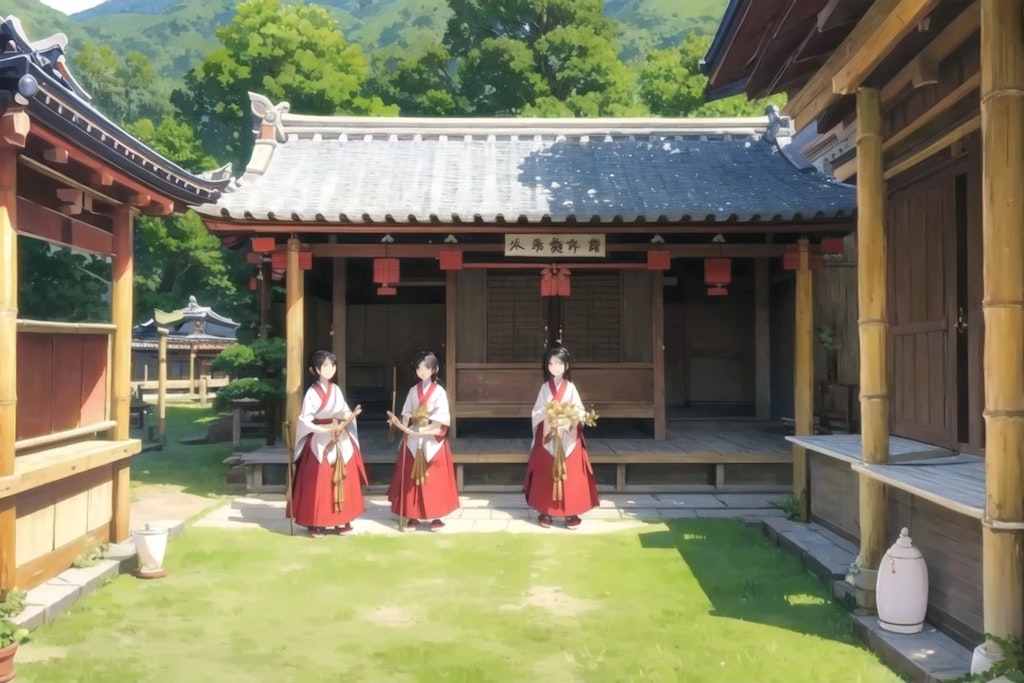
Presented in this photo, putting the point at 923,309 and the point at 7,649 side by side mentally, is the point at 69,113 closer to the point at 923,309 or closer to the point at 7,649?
the point at 7,649

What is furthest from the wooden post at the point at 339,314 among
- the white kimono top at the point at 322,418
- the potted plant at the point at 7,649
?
the potted plant at the point at 7,649

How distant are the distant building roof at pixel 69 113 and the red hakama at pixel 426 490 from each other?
3.48 m

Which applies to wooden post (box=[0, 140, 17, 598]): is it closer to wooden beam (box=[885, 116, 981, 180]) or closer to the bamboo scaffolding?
the bamboo scaffolding

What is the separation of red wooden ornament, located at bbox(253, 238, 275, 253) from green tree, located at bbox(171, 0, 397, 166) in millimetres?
19096

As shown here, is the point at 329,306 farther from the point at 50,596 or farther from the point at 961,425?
the point at 961,425

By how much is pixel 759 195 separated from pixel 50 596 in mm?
9400

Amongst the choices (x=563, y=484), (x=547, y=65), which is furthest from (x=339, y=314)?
(x=547, y=65)

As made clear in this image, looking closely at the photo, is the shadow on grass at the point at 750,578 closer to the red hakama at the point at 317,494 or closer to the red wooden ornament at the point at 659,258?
the red hakama at the point at 317,494

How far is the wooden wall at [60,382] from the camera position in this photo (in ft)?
19.5

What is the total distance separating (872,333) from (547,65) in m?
25.9

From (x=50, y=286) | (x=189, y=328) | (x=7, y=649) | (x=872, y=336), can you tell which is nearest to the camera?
(x=7, y=649)

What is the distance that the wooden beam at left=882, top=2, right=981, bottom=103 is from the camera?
4.46 metres

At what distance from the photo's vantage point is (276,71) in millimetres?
29812

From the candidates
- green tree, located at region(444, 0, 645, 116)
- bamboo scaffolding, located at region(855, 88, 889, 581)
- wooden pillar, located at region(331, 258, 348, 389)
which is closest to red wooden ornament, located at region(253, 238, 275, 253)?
wooden pillar, located at region(331, 258, 348, 389)
